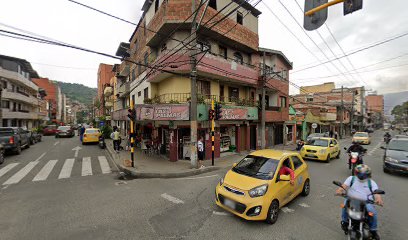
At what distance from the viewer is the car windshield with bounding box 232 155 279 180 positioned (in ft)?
16.2

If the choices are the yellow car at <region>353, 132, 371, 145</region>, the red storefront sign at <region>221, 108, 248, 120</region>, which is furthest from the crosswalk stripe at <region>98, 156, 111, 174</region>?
the yellow car at <region>353, 132, 371, 145</region>

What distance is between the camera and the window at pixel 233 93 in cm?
1495

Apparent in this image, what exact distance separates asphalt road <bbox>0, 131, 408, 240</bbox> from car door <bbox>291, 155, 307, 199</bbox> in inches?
18.1

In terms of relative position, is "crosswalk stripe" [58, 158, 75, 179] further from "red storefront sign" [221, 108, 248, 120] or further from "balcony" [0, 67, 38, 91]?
"balcony" [0, 67, 38, 91]

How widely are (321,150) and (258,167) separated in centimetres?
A: 881

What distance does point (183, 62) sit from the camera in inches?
416

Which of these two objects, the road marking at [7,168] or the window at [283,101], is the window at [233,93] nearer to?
the window at [283,101]

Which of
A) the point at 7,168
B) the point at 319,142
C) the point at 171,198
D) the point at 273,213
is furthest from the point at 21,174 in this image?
the point at 319,142

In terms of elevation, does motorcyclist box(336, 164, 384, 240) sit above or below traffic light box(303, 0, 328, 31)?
below

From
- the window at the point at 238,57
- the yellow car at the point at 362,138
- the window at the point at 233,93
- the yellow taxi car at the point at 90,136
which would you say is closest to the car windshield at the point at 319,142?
the window at the point at 233,93

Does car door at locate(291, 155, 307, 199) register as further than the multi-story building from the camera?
No

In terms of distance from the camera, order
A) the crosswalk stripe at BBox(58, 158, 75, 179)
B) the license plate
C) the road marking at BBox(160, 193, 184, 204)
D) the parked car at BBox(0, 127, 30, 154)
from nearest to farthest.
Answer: the license plate, the road marking at BBox(160, 193, 184, 204), the crosswalk stripe at BBox(58, 158, 75, 179), the parked car at BBox(0, 127, 30, 154)

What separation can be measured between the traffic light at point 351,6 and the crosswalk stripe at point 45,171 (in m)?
12.0

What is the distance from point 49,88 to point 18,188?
68.4 metres
